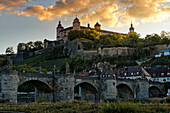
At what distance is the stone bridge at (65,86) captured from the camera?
3450 cm

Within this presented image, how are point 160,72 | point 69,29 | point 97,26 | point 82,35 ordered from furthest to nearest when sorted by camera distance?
point 97,26, point 69,29, point 82,35, point 160,72

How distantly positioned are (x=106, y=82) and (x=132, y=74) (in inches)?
936

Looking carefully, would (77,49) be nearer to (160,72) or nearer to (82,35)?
(82,35)

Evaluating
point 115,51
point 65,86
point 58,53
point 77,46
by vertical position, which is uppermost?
point 77,46

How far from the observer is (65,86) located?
42.6 metres

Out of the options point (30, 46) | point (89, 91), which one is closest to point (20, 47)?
point (30, 46)

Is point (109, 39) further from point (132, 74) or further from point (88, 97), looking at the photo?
point (88, 97)

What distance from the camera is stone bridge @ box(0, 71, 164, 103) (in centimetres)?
3450

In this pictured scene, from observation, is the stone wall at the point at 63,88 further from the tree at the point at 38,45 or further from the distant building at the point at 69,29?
the tree at the point at 38,45

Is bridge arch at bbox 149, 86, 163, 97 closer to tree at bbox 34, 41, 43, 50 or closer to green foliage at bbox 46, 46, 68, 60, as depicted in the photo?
green foliage at bbox 46, 46, 68, 60

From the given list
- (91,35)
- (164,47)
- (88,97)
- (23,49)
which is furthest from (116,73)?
(23,49)

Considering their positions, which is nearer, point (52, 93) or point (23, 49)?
point (52, 93)

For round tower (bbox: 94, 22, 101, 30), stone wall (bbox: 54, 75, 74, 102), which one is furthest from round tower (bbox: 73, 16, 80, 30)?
stone wall (bbox: 54, 75, 74, 102)

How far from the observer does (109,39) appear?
113000 mm
